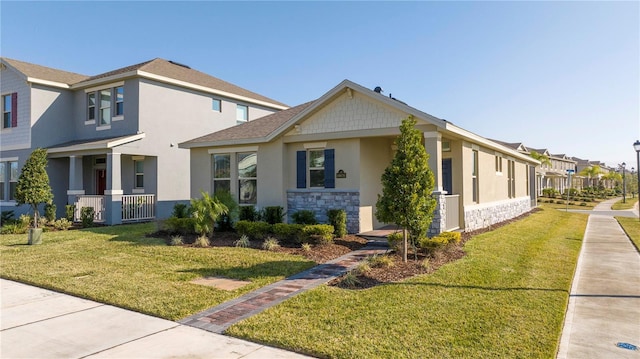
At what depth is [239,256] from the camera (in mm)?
9180

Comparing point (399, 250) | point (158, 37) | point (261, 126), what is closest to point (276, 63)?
point (261, 126)

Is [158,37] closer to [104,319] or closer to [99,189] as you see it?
[99,189]

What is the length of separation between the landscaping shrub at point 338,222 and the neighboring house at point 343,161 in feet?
2.00

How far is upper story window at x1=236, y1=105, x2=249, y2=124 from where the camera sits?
72.5 ft

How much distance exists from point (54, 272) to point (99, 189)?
1362cm

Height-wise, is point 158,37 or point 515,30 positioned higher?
point 158,37

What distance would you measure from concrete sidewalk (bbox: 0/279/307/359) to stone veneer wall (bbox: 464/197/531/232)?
9878 mm

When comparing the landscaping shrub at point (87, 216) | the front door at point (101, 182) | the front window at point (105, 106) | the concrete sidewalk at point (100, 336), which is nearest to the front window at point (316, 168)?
the concrete sidewalk at point (100, 336)

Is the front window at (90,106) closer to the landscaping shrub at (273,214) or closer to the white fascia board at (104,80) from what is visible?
the white fascia board at (104,80)

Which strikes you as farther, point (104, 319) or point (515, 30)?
point (515, 30)

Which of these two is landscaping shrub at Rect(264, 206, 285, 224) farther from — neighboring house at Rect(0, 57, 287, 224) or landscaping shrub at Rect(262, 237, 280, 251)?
neighboring house at Rect(0, 57, 287, 224)

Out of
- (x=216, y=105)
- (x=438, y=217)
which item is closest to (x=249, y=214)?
(x=438, y=217)

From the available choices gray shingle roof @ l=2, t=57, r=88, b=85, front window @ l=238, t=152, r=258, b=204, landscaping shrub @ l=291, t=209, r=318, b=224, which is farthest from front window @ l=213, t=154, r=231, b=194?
gray shingle roof @ l=2, t=57, r=88, b=85

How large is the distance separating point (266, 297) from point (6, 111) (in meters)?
21.5
